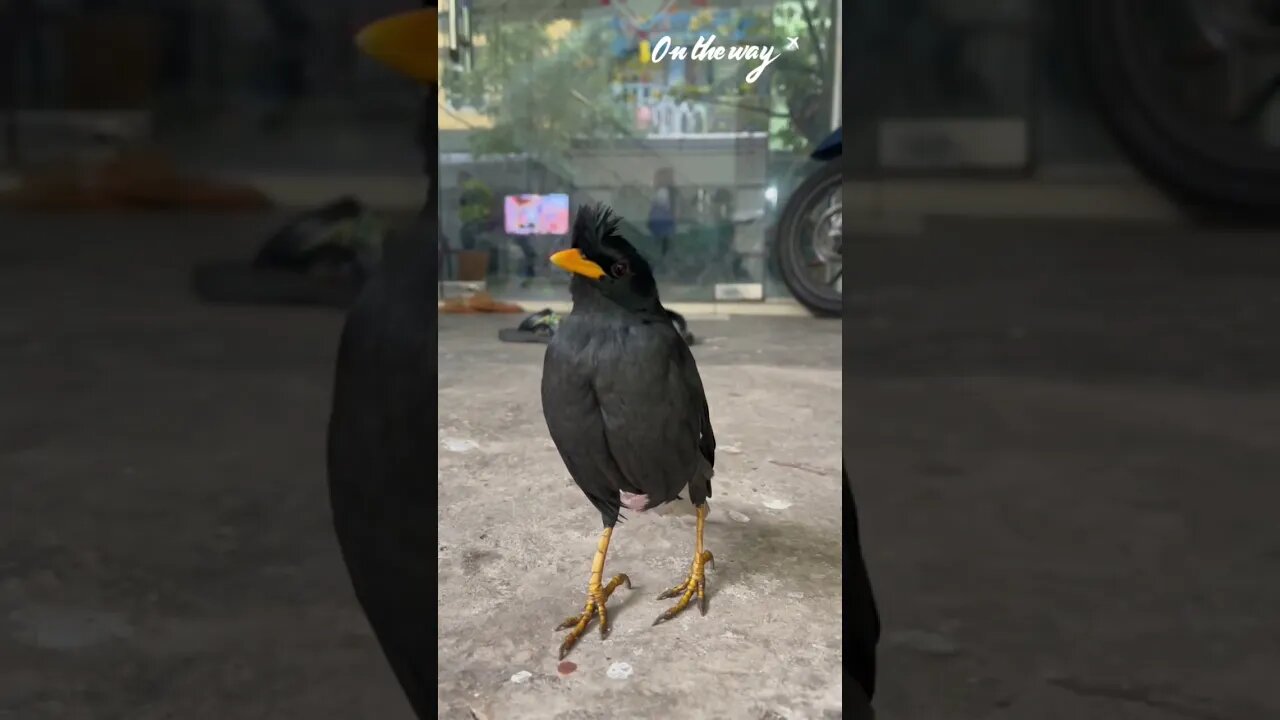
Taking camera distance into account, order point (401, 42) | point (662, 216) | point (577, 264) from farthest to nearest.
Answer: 1. point (662, 216)
2. point (577, 264)
3. point (401, 42)

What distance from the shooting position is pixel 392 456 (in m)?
0.41

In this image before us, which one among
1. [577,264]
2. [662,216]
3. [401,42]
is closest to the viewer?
[401,42]

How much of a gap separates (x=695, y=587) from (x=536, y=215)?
338 mm

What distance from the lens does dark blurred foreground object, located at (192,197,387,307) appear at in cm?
39

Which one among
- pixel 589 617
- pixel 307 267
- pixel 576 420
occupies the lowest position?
pixel 589 617

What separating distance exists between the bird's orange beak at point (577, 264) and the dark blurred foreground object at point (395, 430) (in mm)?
200

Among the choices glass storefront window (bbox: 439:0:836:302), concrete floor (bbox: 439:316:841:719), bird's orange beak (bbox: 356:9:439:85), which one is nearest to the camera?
bird's orange beak (bbox: 356:9:439:85)

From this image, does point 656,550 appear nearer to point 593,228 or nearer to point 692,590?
point 692,590

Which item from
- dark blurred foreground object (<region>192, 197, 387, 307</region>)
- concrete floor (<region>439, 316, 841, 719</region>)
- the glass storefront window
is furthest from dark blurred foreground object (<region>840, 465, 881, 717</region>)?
the glass storefront window

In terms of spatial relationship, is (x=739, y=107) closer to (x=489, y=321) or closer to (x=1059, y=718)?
(x=489, y=321)

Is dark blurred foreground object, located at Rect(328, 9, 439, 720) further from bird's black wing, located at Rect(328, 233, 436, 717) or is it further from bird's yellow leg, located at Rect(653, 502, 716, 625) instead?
bird's yellow leg, located at Rect(653, 502, 716, 625)

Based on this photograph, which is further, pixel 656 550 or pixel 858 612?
pixel 656 550

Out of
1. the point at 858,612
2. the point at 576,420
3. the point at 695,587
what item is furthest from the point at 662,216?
the point at 858,612

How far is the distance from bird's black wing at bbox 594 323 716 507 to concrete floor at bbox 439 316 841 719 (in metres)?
0.09
